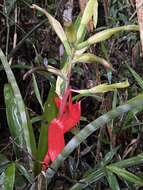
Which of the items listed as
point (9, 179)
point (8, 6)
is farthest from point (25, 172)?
point (8, 6)

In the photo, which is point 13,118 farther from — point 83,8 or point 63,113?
point 83,8

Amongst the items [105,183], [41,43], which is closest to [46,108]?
[105,183]

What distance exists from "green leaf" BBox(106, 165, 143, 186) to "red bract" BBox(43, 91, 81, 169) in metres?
0.14

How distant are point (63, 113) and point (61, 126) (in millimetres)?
29

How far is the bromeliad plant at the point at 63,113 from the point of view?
85cm

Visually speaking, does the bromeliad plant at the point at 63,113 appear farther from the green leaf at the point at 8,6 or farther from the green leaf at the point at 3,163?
the green leaf at the point at 8,6

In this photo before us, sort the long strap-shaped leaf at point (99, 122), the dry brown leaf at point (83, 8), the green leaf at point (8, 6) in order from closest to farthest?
the long strap-shaped leaf at point (99, 122)
the dry brown leaf at point (83, 8)
the green leaf at point (8, 6)

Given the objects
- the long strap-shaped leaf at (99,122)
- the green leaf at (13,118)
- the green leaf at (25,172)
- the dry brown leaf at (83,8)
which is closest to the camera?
the long strap-shaped leaf at (99,122)

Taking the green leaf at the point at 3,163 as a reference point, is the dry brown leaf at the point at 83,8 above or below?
above

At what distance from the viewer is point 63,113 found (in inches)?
37.1

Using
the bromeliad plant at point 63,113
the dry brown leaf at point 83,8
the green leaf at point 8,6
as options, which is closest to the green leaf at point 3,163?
the bromeliad plant at point 63,113

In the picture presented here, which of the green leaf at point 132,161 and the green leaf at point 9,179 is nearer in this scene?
the green leaf at point 9,179

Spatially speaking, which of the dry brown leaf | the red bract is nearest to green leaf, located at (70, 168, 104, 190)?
the red bract

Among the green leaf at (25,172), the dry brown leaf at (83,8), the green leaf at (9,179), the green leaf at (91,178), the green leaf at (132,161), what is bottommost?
the green leaf at (91,178)
